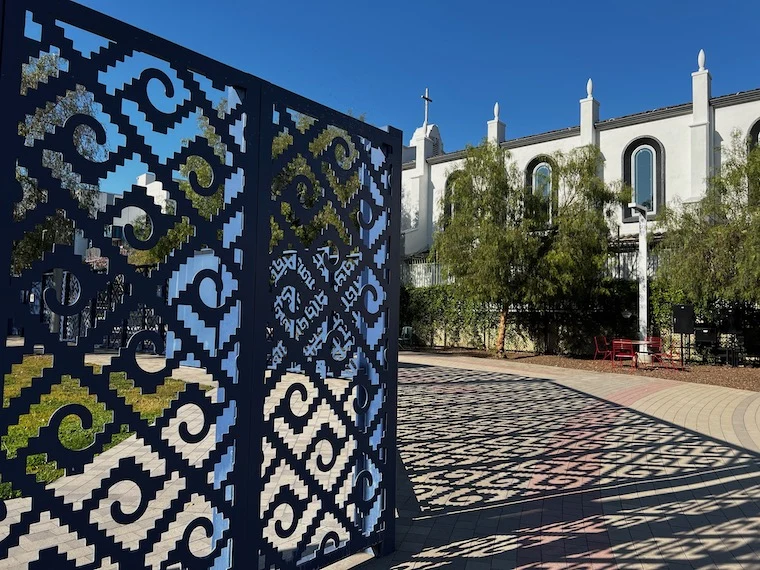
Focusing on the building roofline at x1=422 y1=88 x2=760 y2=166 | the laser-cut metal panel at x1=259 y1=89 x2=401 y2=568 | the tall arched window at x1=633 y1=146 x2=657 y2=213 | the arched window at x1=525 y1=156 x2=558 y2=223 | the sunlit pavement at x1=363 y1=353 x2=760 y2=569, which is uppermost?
the building roofline at x1=422 y1=88 x2=760 y2=166

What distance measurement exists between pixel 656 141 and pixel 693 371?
10947 millimetres

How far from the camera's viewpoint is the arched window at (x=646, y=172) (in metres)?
22.6

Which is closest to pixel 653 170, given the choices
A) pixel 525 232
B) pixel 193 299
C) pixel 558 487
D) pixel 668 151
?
pixel 668 151

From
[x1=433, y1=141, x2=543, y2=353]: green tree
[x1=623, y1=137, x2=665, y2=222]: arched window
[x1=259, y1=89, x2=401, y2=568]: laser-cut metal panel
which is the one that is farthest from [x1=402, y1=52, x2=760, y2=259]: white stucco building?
[x1=259, y1=89, x2=401, y2=568]: laser-cut metal panel

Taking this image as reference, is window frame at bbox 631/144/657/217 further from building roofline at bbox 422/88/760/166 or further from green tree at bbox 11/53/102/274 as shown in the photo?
green tree at bbox 11/53/102/274

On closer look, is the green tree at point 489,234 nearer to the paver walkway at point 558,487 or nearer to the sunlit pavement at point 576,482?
the sunlit pavement at point 576,482

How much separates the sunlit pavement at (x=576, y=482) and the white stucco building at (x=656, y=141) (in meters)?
11.6

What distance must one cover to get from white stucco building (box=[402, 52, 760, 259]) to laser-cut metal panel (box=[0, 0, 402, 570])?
17124mm

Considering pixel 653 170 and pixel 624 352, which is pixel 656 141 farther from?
pixel 624 352

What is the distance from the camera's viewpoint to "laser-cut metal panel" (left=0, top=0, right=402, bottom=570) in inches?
87.1

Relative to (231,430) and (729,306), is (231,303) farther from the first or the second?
(729,306)

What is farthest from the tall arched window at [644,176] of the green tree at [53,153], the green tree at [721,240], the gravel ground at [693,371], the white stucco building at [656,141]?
the green tree at [53,153]

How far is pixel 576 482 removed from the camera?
5703mm

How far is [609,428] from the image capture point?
331 inches
